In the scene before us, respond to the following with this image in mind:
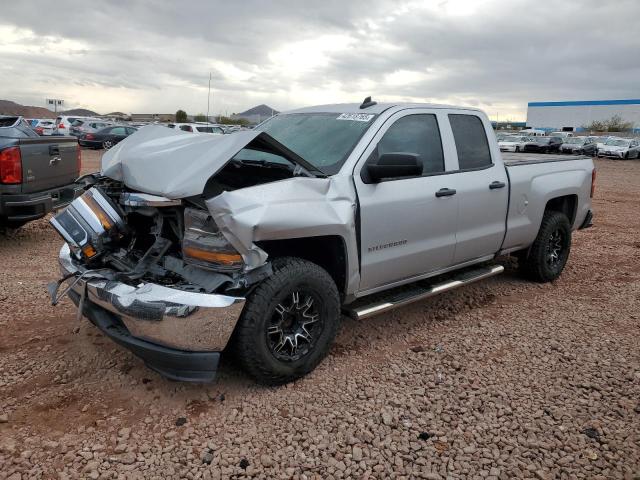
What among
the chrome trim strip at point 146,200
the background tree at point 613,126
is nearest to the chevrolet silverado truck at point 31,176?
the chrome trim strip at point 146,200

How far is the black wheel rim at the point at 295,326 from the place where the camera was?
330 centimetres

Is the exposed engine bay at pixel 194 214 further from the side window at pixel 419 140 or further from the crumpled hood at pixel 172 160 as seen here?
the side window at pixel 419 140

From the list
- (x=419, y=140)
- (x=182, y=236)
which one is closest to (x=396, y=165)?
(x=419, y=140)

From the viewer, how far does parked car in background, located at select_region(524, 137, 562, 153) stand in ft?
127

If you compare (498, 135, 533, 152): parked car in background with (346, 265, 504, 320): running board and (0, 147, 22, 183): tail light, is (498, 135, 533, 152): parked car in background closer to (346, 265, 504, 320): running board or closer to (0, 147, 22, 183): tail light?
(346, 265, 504, 320): running board

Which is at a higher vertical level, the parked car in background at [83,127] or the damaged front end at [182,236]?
the parked car in background at [83,127]

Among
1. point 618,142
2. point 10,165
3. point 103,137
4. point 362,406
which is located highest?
point 618,142

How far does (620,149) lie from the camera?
34.8 m

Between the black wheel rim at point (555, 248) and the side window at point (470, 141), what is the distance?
1.48 m

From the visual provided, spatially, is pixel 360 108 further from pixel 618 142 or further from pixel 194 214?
pixel 618 142

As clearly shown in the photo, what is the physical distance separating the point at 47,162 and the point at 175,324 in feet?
14.6

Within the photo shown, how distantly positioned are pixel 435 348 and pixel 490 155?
6.33ft

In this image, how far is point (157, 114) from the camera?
78438 mm

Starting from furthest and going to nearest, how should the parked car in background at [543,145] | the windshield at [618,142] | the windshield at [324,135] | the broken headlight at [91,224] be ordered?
1. the parked car in background at [543,145]
2. the windshield at [618,142]
3. the windshield at [324,135]
4. the broken headlight at [91,224]
